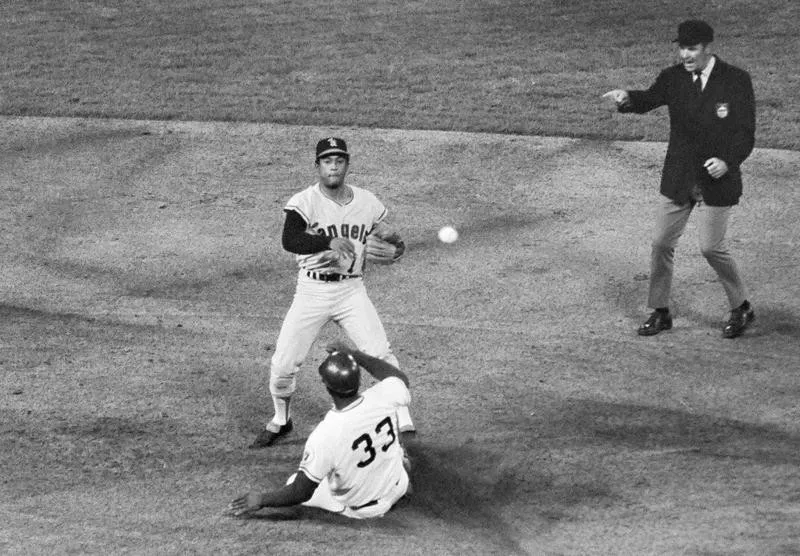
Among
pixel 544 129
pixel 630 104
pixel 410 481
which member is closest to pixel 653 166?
pixel 544 129

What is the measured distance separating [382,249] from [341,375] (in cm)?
131

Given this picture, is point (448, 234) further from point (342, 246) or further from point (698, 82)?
point (342, 246)

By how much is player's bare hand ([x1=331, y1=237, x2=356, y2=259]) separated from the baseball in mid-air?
4.17 m

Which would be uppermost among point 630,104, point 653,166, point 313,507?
point 630,104

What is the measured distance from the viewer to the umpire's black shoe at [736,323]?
34.2ft

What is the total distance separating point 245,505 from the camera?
7.80 meters

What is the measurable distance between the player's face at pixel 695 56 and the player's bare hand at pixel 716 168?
0.75 metres

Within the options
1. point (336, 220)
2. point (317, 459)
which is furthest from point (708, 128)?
point (317, 459)

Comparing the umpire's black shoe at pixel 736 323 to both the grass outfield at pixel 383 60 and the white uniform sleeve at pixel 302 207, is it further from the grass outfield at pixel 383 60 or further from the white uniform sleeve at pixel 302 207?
the grass outfield at pixel 383 60

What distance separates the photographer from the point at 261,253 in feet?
40.3

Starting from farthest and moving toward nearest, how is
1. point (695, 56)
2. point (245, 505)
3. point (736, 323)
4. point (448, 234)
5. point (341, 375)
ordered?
point (448, 234)
point (736, 323)
point (695, 56)
point (245, 505)
point (341, 375)

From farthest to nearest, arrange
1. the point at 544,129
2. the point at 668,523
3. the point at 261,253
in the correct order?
the point at 544,129
the point at 261,253
the point at 668,523

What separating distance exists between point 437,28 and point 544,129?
168 inches

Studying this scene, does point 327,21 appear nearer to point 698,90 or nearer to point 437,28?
point 437,28
